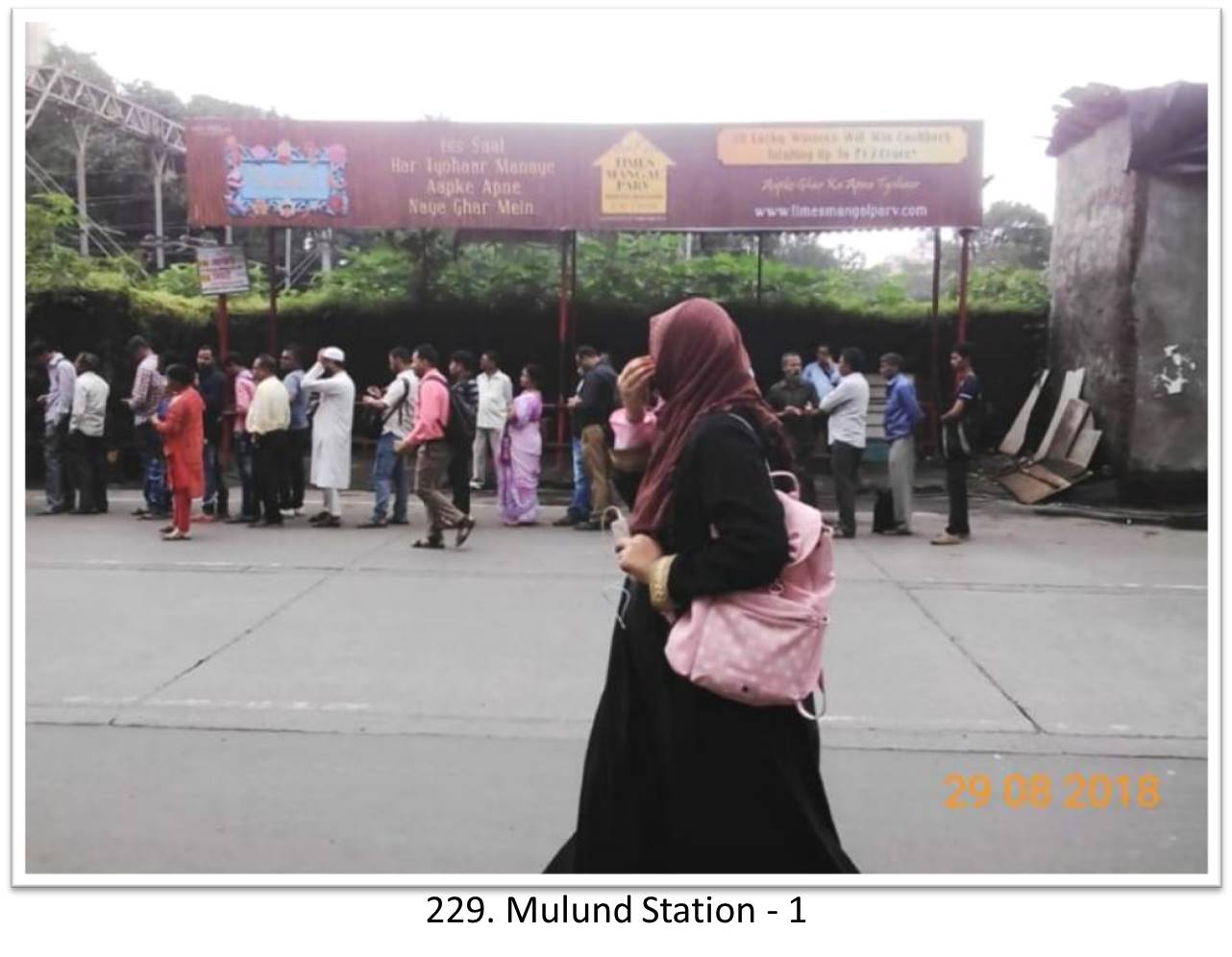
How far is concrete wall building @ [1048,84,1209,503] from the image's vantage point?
10.8 m

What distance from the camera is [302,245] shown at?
27891mm

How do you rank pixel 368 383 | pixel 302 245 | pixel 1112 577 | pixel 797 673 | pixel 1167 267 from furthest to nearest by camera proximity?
1. pixel 302 245
2. pixel 368 383
3. pixel 1167 267
4. pixel 1112 577
5. pixel 797 673

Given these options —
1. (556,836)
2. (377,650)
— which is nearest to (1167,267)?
(377,650)

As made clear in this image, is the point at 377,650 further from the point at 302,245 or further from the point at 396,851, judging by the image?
the point at 302,245

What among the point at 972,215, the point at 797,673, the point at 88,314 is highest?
the point at 972,215

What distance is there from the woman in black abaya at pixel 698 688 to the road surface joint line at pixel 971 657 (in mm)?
2576

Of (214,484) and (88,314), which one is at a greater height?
(88,314)

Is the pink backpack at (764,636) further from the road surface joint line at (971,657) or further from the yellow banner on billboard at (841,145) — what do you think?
the yellow banner on billboard at (841,145)

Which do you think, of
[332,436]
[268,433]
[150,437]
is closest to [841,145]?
[332,436]

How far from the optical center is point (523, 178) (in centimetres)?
1199

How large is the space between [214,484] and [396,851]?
26.3 feet

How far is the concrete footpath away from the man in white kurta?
149 cm

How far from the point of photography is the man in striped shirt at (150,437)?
10828 mm
